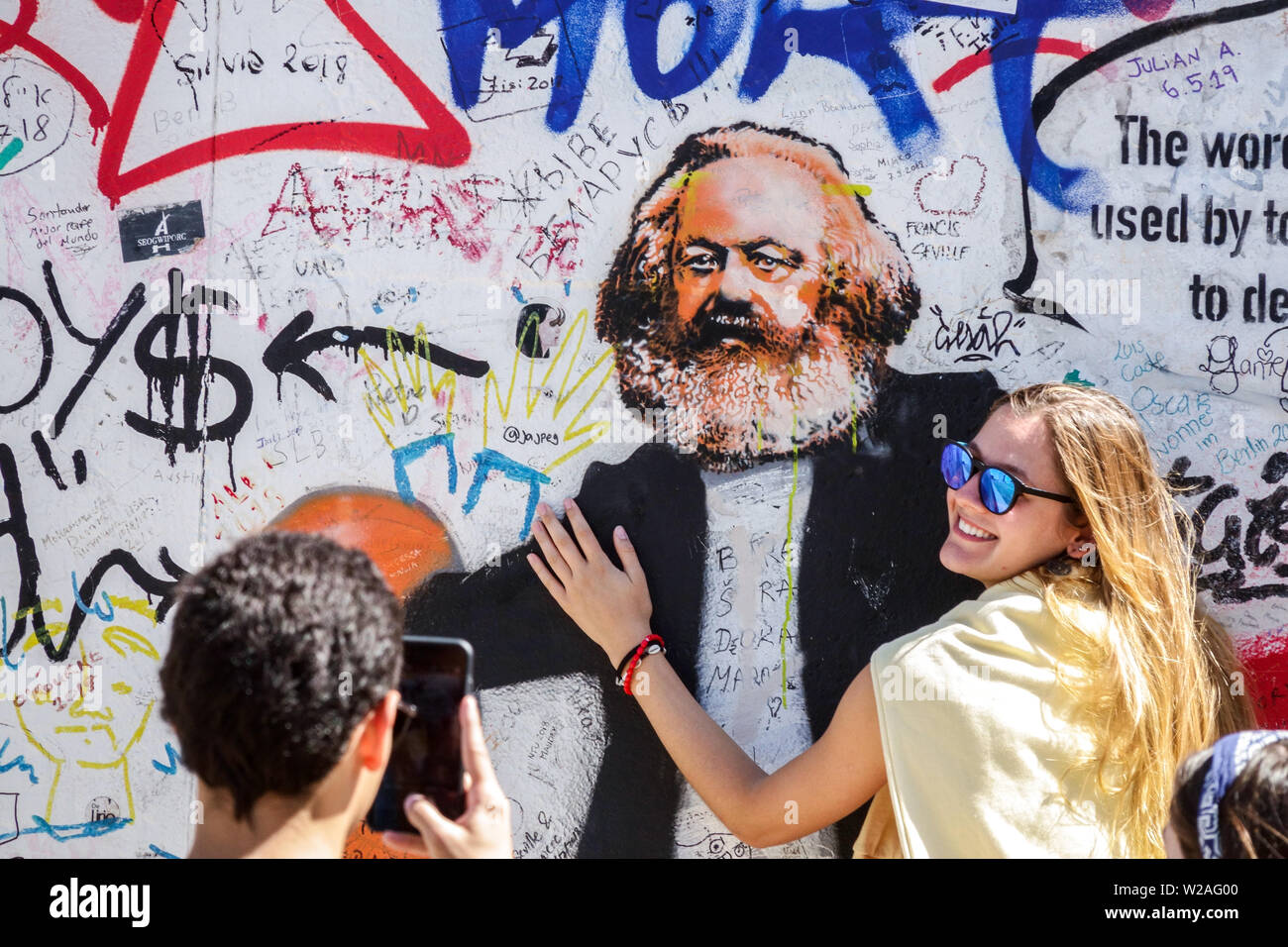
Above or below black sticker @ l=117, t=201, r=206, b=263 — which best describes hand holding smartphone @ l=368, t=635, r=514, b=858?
below

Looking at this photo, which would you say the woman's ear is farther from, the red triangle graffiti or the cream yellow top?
the red triangle graffiti

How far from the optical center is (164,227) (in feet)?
11.7

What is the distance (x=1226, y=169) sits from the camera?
11.6 feet

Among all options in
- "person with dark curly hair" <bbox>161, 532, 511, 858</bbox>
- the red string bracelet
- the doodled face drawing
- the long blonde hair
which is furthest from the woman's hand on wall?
"person with dark curly hair" <bbox>161, 532, 511, 858</bbox>

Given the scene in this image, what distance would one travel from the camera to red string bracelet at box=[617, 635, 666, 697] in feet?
10.9

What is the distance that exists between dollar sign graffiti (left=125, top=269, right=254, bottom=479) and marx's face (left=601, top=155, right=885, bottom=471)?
4.02 ft

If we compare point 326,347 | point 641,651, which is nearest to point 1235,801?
point 641,651

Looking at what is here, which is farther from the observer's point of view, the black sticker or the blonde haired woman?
the black sticker

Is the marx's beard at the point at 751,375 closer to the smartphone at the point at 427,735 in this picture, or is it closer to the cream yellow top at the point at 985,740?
the cream yellow top at the point at 985,740

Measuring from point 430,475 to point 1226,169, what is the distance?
8.95ft


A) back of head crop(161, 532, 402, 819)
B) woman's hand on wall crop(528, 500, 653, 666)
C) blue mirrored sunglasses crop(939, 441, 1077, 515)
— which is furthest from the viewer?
woman's hand on wall crop(528, 500, 653, 666)

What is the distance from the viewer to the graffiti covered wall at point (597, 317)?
3.51 metres

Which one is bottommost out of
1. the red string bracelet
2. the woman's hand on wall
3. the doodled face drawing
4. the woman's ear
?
the doodled face drawing
